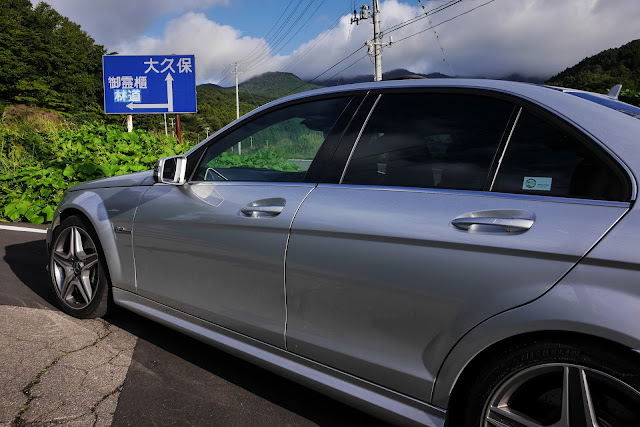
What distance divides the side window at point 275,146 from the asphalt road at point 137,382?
1131 mm

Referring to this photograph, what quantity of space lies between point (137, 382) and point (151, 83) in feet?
44.8

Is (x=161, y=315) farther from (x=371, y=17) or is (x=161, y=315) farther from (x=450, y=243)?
(x=371, y=17)

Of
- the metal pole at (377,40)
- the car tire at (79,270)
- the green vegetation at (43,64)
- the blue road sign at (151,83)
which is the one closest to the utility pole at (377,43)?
the metal pole at (377,40)

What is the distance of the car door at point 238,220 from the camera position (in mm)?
2184

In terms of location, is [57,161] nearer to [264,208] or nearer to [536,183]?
[264,208]

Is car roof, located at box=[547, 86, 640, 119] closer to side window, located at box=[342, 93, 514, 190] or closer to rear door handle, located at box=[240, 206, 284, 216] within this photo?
side window, located at box=[342, 93, 514, 190]

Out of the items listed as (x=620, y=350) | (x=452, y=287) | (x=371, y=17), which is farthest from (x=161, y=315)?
(x=371, y=17)

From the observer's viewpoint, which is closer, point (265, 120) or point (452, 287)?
point (452, 287)

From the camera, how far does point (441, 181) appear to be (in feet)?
6.07

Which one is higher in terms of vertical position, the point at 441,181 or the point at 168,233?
the point at 441,181

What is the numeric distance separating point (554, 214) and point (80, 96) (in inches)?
2648

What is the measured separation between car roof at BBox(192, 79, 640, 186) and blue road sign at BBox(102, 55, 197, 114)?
13.7 m

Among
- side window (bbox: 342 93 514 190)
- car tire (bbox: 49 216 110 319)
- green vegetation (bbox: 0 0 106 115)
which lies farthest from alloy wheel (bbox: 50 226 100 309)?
green vegetation (bbox: 0 0 106 115)

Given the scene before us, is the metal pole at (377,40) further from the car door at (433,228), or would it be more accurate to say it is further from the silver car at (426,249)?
the car door at (433,228)
